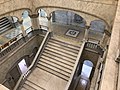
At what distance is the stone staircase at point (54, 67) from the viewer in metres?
12.2

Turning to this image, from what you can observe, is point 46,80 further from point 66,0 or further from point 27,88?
point 66,0

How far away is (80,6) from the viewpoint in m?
11.2

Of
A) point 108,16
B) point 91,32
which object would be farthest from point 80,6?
point 91,32

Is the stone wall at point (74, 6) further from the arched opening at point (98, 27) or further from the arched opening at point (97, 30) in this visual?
the arched opening at point (98, 27)

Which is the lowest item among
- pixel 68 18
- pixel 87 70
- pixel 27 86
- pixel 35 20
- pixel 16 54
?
pixel 87 70

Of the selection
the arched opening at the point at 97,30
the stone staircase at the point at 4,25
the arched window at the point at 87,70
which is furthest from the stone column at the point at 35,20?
the arched window at the point at 87,70

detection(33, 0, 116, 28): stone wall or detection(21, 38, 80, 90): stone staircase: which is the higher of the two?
detection(33, 0, 116, 28): stone wall

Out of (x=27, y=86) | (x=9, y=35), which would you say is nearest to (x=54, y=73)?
(x=27, y=86)

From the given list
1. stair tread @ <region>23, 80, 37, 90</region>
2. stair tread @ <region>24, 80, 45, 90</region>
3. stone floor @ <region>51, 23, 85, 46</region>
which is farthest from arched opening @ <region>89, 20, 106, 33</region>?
stair tread @ <region>23, 80, 37, 90</region>

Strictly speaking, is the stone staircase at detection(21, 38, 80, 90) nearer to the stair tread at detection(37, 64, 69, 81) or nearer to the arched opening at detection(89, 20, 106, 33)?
the stair tread at detection(37, 64, 69, 81)

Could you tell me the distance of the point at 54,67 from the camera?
1287 cm

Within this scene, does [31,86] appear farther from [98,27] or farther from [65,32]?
[98,27]

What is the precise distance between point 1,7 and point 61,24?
7.52 meters

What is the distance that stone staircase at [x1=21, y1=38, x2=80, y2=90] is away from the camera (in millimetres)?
12164
